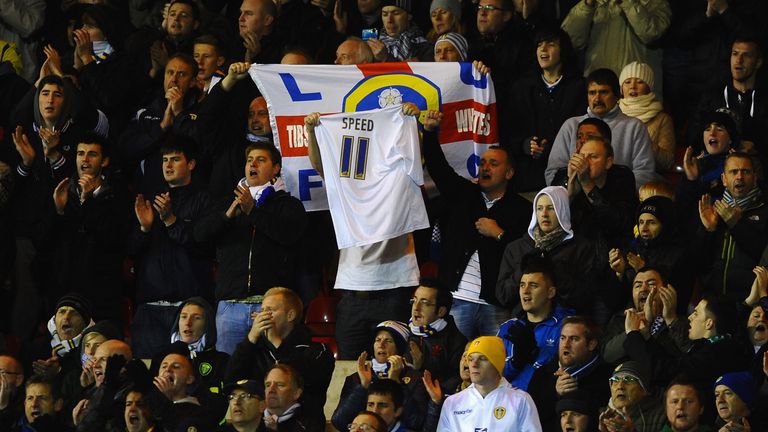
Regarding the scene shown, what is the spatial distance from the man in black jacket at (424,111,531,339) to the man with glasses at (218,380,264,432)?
1932mm

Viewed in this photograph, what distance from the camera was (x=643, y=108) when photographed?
1545 centimetres

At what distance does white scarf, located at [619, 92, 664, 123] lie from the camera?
50.6 ft

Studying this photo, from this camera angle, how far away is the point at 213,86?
1540 centimetres

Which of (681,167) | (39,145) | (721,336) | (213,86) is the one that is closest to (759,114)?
(681,167)

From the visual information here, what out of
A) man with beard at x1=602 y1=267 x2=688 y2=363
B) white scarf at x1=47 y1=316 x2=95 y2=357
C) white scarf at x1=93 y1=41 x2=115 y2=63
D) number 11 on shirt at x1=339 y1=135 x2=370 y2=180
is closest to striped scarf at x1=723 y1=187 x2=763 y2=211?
man with beard at x1=602 y1=267 x2=688 y2=363

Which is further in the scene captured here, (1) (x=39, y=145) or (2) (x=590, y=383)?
(1) (x=39, y=145)

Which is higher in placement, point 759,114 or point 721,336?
point 759,114

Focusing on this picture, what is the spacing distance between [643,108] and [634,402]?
11.6 feet

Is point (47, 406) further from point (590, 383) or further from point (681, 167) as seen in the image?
point (681, 167)

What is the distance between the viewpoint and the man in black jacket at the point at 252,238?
563 inches

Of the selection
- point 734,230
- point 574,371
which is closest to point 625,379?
point 574,371

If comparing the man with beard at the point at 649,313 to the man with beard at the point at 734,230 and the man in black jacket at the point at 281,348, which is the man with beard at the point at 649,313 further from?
the man in black jacket at the point at 281,348

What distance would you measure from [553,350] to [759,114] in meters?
3.18

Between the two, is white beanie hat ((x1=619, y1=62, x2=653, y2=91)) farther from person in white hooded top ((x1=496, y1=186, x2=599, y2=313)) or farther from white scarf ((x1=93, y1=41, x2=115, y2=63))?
white scarf ((x1=93, y1=41, x2=115, y2=63))
